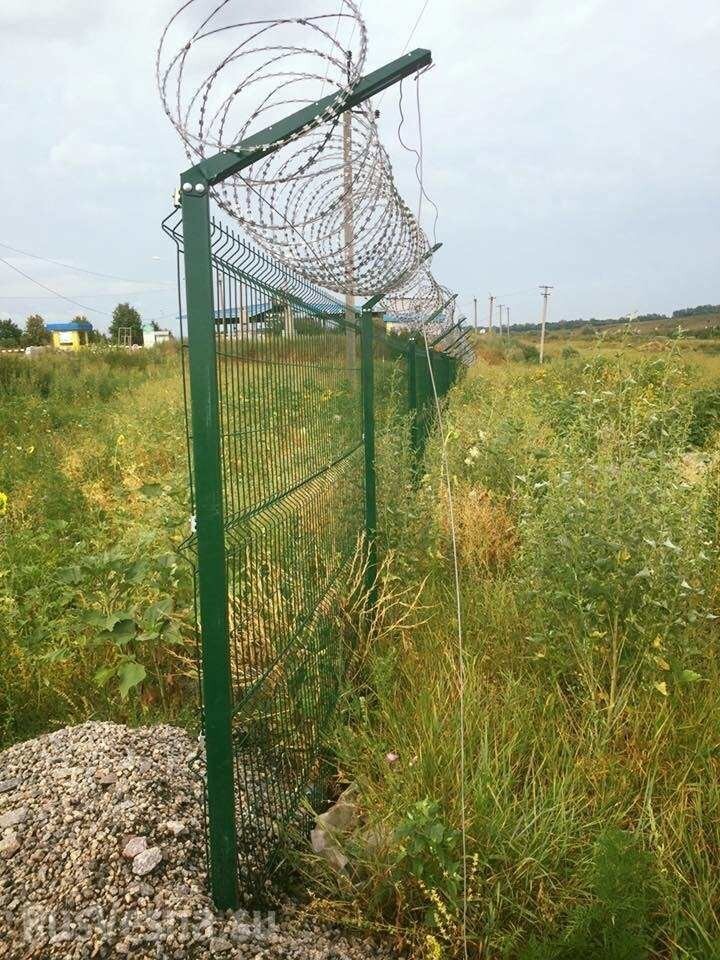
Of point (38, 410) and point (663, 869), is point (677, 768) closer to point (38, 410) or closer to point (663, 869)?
point (663, 869)

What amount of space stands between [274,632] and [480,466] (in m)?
3.65

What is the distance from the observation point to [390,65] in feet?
7.65

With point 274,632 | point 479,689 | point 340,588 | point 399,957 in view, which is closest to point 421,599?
point 340,588

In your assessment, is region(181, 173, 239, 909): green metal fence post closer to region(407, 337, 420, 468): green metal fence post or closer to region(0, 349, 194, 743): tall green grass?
region(0, 349, 194, 743): tall green grass

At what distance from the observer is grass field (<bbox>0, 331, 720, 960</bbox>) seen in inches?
76.6

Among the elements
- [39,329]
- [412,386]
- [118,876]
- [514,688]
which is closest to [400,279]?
[514,688]

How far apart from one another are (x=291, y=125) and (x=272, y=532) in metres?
1.18

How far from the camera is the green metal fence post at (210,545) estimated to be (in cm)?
179

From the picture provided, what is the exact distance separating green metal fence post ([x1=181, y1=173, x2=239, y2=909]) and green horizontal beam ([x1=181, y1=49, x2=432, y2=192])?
0.05 metres

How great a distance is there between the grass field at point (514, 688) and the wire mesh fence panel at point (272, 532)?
0.22 metres

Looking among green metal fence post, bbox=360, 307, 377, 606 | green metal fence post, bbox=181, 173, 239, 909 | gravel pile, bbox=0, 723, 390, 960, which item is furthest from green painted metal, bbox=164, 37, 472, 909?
green metal fence post, bbox=360, 307, 377, 606

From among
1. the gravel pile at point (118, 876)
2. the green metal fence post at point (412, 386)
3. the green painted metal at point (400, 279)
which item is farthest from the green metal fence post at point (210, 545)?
the green metal fence post at point (412, 386)

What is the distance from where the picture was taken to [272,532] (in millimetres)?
2334

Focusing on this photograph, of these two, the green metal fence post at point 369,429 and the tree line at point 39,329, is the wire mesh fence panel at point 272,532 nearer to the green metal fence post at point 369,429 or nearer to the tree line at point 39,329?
the green metal fence post at point 369,429
